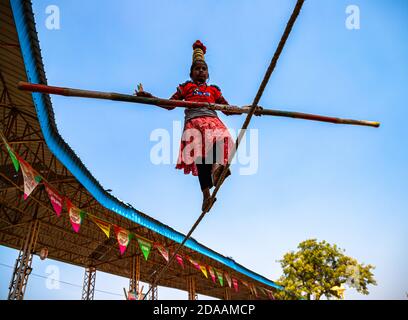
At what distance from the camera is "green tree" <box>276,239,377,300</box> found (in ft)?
53.3

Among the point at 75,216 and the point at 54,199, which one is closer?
the point at 54,199

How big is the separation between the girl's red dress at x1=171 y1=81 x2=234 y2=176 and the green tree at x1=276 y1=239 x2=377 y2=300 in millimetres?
15493

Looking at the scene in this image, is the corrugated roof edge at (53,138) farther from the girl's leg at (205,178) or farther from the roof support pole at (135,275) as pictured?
the girl's leg at (205,178)

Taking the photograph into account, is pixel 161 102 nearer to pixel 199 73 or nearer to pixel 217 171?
pixel 217 171

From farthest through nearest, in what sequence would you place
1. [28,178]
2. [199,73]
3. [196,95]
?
1. [28,178]
2. [199,73]
3. [196,95]

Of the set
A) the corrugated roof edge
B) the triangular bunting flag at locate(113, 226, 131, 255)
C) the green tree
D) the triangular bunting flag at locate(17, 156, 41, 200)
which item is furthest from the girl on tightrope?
the green tree

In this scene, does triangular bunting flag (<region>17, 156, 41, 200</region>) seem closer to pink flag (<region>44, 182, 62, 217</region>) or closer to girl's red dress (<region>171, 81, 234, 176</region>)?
pink flag (<region>44, 182, 62, 217</region>)

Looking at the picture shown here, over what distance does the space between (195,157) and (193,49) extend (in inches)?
52.6

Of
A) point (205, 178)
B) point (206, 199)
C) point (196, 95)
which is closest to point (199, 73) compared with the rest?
point (196, 95)

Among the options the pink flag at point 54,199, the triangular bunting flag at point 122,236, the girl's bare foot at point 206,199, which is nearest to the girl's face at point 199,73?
the girl's bare foot at point 206,199

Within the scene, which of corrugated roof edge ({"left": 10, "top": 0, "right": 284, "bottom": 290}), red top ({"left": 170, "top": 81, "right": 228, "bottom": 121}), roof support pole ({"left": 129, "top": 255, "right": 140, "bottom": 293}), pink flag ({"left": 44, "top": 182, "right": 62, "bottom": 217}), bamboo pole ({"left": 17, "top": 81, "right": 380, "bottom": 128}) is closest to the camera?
bamboo pole ({"left": 17, "top": 81, "right": 380, "bottom": 128})

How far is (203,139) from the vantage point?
3037 mm

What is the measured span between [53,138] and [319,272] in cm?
1529
